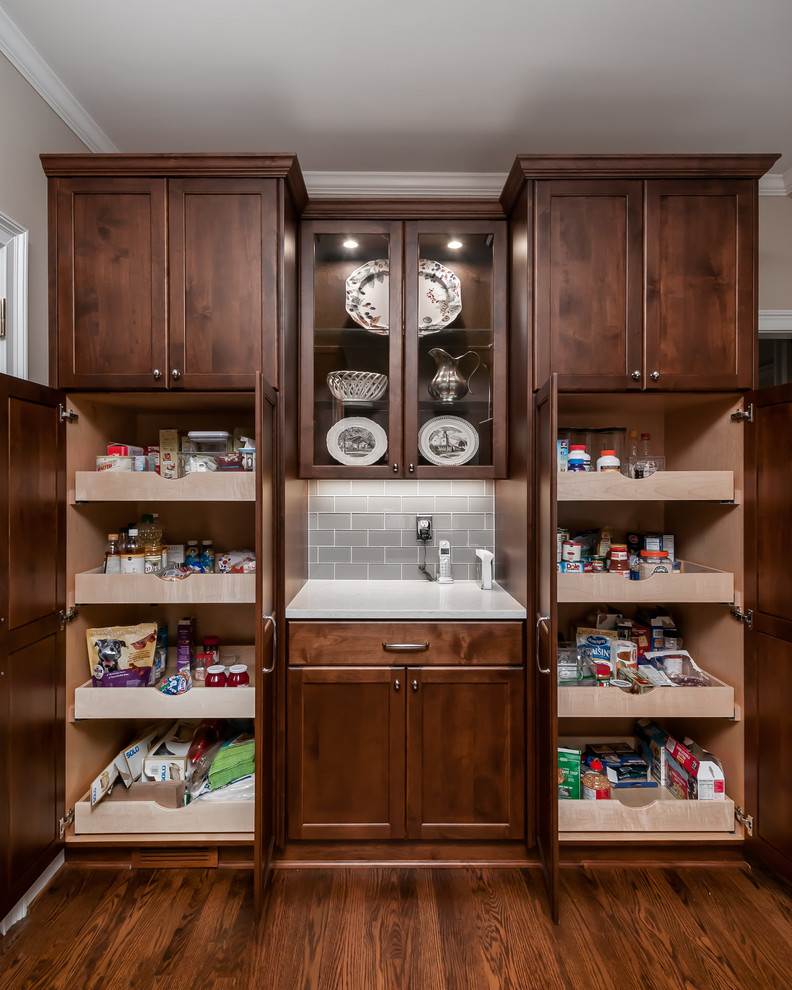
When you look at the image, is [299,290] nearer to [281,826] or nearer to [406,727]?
[406,727]

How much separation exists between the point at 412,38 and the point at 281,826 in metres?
2.67

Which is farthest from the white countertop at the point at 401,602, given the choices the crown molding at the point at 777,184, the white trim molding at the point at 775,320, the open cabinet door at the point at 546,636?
the crown molding at the point at 777,184

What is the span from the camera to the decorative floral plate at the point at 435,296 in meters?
2.35

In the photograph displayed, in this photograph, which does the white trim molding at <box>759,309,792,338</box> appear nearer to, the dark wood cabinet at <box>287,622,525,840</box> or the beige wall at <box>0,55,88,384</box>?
the dark wood cabinet at <box>287,622,525,840</box>

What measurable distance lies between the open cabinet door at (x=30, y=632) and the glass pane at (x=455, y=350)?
4.52 feet

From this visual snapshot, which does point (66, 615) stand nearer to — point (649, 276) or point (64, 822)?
point (64, 822)

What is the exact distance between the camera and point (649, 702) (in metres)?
2.01

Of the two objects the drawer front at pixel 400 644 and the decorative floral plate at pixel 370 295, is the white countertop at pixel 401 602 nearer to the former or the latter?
the drawer front at pixel 400 644

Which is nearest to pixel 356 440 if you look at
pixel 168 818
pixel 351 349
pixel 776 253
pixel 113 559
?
pixel 351 349

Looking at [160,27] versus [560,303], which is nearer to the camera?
[160,27]

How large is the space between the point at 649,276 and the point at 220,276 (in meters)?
1.53

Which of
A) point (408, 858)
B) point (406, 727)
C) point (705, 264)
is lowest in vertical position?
point (408, 858)

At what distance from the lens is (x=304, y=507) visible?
251 centimetres

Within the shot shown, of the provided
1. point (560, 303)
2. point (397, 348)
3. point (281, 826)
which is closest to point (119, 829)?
point (281, 826)
